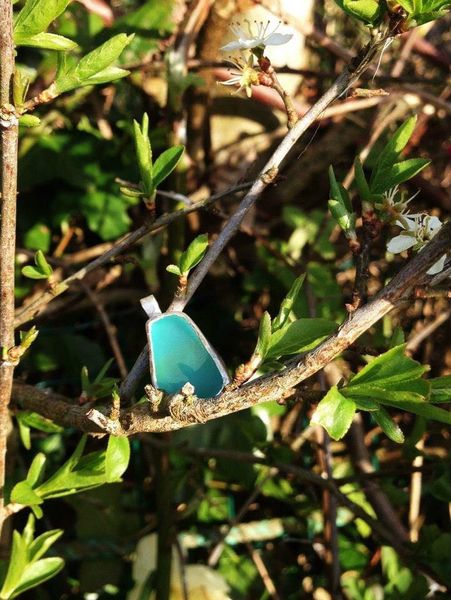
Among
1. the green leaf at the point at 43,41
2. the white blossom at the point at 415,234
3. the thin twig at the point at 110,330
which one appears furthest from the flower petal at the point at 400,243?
the thin twig at the point at 110,330

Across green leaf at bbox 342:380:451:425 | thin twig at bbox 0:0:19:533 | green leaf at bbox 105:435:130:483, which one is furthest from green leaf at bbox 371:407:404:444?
thin twig at bbox 0:0:19:533

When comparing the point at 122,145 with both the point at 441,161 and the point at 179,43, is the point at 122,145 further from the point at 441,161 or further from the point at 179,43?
the point at 441,161

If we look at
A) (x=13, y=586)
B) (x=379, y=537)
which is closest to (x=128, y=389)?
(x=13, y=586)

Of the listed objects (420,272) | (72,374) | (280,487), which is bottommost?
(280,487)

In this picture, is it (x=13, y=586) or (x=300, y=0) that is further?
(x=300, y=0)

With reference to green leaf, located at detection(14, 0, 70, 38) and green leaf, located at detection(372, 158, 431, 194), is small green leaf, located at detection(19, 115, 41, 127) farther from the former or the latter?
green leaf, located at detection(372, 158, 431, 194)

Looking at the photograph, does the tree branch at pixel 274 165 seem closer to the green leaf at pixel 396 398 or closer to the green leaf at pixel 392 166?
the green leaf at pixel 392 166
